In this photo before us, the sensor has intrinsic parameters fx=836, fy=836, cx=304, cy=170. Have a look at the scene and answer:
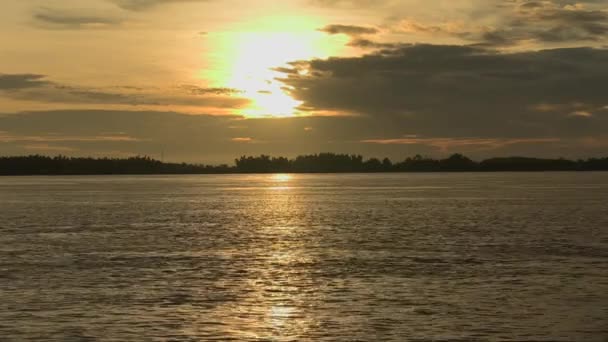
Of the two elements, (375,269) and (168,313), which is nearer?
(168,313)

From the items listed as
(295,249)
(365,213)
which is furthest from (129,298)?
(365,213)

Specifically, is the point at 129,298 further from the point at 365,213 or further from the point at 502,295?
the point at 365,213

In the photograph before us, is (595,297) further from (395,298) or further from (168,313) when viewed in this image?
(168,313)

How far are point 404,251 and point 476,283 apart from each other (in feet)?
46.7

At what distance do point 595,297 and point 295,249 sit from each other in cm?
2422

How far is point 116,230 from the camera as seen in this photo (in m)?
70.1

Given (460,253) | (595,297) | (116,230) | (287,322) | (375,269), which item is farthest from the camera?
(116,230)

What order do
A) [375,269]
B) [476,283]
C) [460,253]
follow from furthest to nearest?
[460,253], [375,269], [476,283]

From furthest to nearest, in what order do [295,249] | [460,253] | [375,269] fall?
[295,249], [460,253], [375,269]

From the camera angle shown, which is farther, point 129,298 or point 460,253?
point 460,253

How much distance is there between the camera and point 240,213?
328 feet

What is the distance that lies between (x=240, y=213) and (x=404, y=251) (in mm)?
51795

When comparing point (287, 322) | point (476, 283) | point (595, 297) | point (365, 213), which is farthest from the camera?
point (365, 213)

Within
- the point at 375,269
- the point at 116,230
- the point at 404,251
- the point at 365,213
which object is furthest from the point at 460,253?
the point at 365,213
